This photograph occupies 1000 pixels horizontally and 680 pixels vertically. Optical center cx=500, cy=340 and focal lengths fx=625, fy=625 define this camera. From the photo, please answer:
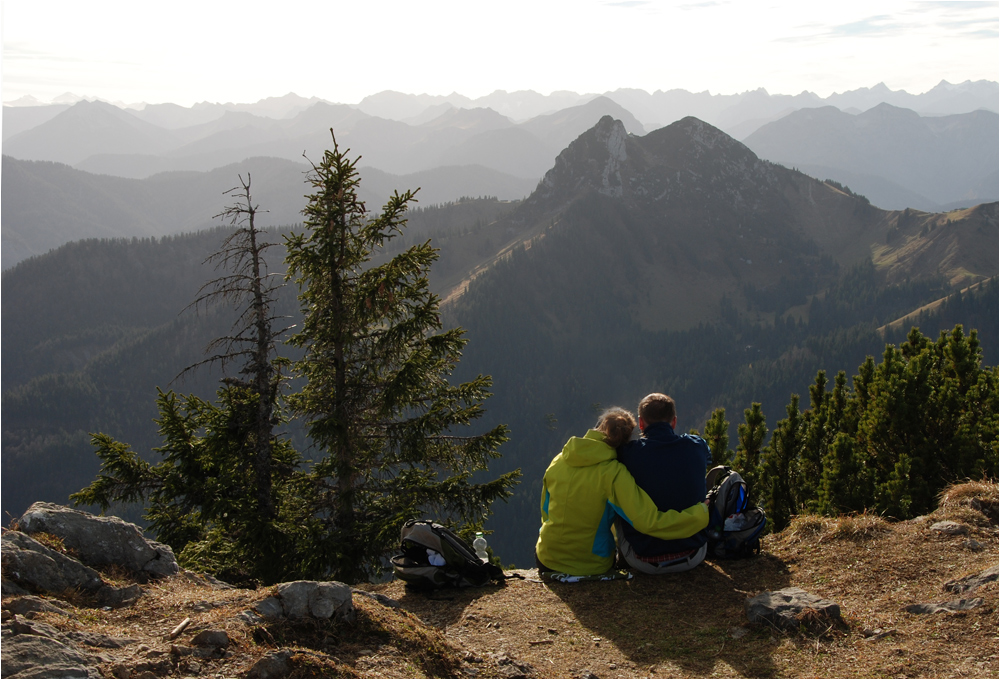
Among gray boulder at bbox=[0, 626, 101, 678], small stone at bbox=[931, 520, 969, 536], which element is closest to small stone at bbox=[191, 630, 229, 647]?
gray boulder at bbox=[0, 626, 101, 678]

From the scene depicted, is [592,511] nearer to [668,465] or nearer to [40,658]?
[668,465]

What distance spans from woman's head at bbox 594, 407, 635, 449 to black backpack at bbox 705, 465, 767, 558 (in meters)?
1.49

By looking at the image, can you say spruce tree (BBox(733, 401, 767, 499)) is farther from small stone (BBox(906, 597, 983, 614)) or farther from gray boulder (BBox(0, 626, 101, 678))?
gray boulder (BBox(0, 626, 101, 678))

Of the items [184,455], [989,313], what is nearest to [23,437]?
[184,455]

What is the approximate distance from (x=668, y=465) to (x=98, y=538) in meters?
6.76

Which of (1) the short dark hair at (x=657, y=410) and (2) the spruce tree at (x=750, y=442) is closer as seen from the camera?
(1) the short dark hair at (x=657, y=410)

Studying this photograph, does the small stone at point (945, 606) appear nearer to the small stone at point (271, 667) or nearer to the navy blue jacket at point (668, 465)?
the navy blue jacket at point (668, 465)

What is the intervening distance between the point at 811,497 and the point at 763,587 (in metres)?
4.46

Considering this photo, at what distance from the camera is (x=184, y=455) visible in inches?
446

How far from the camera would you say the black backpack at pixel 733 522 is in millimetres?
8117

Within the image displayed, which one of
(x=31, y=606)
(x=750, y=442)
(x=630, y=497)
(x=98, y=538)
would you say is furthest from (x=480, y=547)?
(x=750, y=442)

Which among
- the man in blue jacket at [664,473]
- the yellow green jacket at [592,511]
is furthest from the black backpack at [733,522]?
the yellow green jacket at [592,511]

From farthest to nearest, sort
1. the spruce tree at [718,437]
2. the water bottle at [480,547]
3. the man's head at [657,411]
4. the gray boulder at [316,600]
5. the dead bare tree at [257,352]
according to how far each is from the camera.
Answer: the spruce tree at [718,437], the dead bare tree at [257,352], the water bottle at [480,547], the man's head at [657,411], the gray boulder at [316,600]

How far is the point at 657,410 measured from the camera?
777cm
